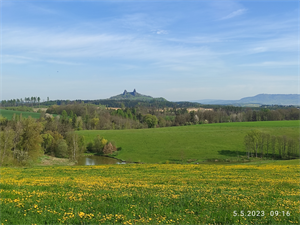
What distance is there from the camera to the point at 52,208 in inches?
368

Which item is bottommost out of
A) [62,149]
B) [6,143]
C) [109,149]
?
[109,149]

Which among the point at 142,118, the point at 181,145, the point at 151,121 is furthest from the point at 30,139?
the point at 142,118

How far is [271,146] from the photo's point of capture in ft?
250

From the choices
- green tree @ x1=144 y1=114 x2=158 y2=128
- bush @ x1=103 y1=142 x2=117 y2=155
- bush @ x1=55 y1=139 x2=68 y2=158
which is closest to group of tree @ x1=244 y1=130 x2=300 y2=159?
bush @ x1=103 y1=142 x2=117 y2=155

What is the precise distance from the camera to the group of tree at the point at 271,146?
70.4m

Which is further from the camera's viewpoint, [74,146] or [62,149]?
[62,149]

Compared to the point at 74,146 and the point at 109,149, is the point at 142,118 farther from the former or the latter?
the point at 74,146

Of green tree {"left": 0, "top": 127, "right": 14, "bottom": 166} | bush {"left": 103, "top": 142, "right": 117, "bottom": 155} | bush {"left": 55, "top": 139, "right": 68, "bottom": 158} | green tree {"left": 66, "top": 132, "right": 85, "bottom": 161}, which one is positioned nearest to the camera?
green tree {"left": 0, "top": 127, "right": 14, "bottom": 166}

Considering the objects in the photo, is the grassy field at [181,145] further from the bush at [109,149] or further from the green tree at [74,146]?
the green tree at [74,146]

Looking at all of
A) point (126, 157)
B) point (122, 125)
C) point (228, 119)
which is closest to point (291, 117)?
point (228, 119)

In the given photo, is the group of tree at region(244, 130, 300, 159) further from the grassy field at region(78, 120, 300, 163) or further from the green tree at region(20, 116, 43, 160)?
the green tree at region(20, 116, 43, 160)

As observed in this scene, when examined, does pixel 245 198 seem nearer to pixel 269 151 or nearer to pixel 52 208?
pixel 52 208

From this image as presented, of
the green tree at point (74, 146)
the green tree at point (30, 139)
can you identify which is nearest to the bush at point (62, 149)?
the green tree at point (74, 146)

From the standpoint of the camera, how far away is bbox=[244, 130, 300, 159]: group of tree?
7044cm
